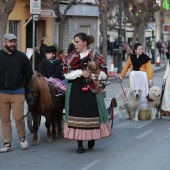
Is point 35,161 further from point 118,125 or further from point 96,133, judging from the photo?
point 118,125

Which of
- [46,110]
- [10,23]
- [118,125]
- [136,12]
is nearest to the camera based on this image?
[46,110]

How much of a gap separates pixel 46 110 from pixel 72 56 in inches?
49.5

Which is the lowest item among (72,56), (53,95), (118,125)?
(118,125)

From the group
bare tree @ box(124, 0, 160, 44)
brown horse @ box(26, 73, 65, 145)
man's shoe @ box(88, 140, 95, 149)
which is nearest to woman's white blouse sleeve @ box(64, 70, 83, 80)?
brown horse @ box(26, 73, 65, 145)

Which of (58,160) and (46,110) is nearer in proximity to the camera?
(58,160)

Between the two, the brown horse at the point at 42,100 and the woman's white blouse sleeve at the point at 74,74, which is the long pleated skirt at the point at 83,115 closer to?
the woman's white blouse sleeve at the point at 74,74

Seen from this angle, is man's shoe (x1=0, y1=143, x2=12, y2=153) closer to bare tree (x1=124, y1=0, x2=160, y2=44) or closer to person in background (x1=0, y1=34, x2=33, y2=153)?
person in background (x1=0, y1=34, x2=33, y2=153)

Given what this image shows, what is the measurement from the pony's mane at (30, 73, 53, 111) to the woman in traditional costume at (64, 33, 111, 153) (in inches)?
25.6

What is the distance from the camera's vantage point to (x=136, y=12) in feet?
154

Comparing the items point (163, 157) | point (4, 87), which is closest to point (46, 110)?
point (4, 87)

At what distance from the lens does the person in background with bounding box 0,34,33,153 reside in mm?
10070

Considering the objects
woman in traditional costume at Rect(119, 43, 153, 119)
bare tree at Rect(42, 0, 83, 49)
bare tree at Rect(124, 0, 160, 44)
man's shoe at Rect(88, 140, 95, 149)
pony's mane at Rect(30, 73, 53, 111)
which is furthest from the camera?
bare tree at Rect(124, 0, 160, 44)

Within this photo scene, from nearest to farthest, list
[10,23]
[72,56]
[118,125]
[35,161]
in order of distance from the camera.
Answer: [35,161]
[72,56]
[118,125]
[10,23]

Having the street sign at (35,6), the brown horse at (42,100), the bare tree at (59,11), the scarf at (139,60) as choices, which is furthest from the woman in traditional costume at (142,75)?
the bare tree at (59,11)
